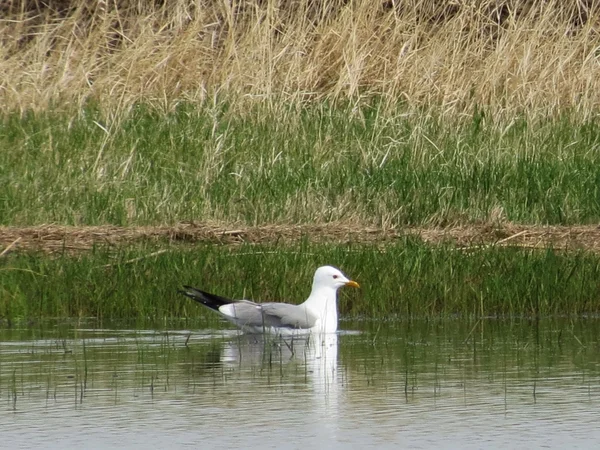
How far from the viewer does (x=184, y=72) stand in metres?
15.8

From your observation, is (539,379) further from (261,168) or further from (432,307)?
(261,168)

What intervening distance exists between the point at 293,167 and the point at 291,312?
452cm

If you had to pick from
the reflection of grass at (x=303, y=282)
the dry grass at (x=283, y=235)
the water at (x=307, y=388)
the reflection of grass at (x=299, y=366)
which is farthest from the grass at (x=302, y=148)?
the reflection of grass at (x=299, y=366)

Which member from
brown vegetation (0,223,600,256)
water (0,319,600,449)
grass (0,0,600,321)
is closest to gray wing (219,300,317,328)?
water (0,319,600,449)

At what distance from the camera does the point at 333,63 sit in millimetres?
15648

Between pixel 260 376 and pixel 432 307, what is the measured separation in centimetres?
245

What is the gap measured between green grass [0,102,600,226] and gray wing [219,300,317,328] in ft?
8.99

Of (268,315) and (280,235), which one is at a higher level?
(280,235)

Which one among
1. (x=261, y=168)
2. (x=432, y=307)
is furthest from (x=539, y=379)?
(x=261, y=168)

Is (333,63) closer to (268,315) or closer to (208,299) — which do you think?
(208,299)

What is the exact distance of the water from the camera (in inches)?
223

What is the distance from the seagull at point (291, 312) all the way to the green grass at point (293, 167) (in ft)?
8.40

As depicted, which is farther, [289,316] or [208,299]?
[208,299]

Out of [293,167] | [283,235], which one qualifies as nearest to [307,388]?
[283,235]
